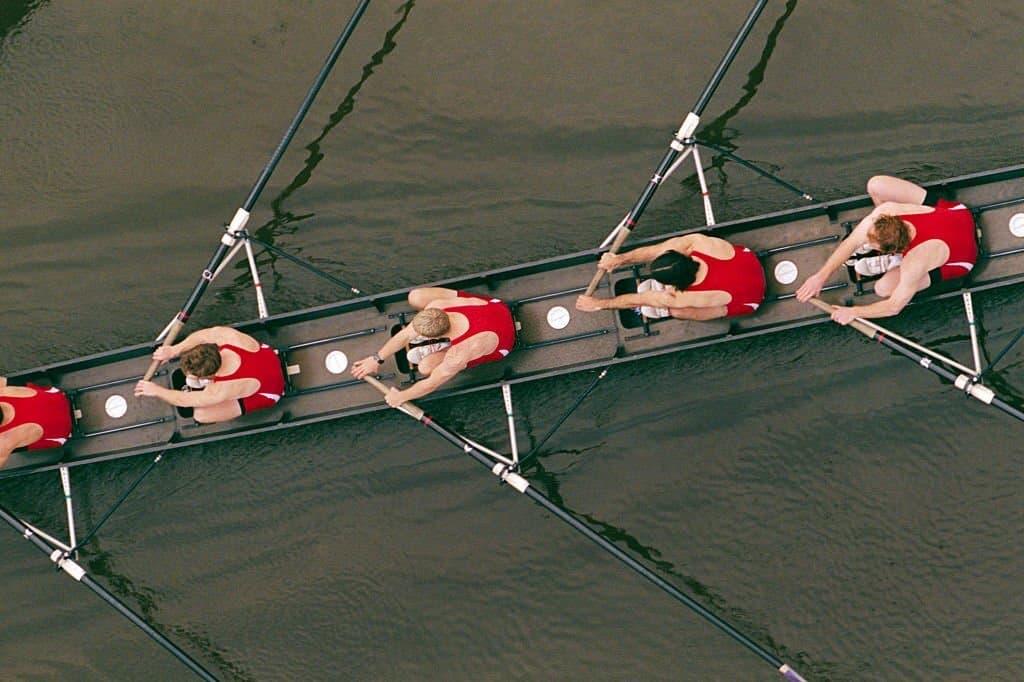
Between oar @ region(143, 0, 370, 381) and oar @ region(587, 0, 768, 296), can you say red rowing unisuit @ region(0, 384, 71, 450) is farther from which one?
oar @ region(587, 0, 768, 296)

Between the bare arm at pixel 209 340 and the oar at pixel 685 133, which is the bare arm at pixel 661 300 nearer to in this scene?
the oar at pixel 685 133

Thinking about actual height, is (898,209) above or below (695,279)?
above

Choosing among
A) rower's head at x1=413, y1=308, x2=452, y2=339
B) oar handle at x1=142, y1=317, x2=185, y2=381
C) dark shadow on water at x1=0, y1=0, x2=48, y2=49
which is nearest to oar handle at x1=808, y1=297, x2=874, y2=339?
rower's head at x1=413, y1=308, x2=452, y2=339

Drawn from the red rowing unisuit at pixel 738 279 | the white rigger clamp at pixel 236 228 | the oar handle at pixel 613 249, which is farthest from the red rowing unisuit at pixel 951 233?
the white rigger clamp at pixel 236 228

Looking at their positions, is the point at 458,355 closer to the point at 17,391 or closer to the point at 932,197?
the point at 17,391

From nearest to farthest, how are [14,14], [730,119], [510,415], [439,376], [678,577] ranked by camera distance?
1. [439,376]
2. [510,415]
3. [678,577]
4. [730,119]
5. [14,14]

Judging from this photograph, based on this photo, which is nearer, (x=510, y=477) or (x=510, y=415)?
(x=510, y=477)

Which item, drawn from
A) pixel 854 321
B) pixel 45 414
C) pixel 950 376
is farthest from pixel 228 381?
pixel 950 376
